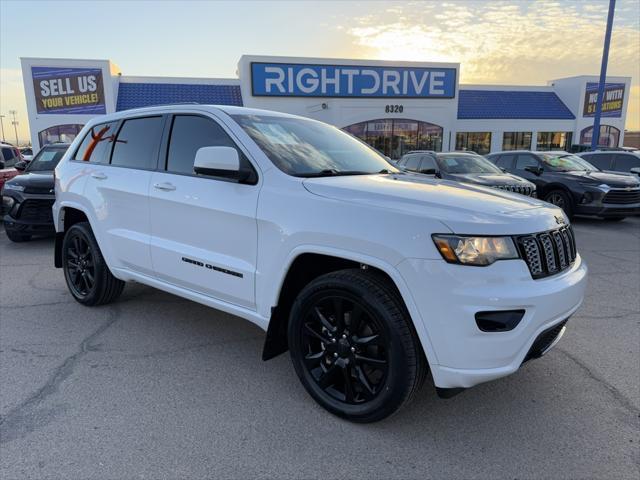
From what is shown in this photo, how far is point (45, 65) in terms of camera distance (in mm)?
24703

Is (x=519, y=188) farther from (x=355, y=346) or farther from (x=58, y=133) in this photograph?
(x=58, y=133)

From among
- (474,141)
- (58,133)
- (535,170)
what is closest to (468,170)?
(535,170)

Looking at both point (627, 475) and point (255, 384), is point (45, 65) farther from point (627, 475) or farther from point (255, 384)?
point (627, 475)

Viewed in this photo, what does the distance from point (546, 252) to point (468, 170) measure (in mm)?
8463

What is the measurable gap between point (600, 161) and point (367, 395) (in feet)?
41.7

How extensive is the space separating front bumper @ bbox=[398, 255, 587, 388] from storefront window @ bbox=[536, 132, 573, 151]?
111 feet

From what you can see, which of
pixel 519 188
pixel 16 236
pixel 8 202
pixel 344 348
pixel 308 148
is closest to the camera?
pixel 344 348

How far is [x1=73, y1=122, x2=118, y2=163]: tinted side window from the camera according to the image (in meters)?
4.41

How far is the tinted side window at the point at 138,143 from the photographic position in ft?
12.7

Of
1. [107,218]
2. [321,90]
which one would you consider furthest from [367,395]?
[321,90]

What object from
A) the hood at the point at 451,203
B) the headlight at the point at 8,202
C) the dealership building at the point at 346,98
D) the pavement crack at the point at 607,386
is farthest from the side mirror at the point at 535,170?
the dealership building at the point at 346,98

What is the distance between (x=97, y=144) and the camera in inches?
180

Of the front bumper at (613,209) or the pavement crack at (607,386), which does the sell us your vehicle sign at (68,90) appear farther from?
the pavement crack at (607,386)

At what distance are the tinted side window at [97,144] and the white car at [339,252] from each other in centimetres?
34
